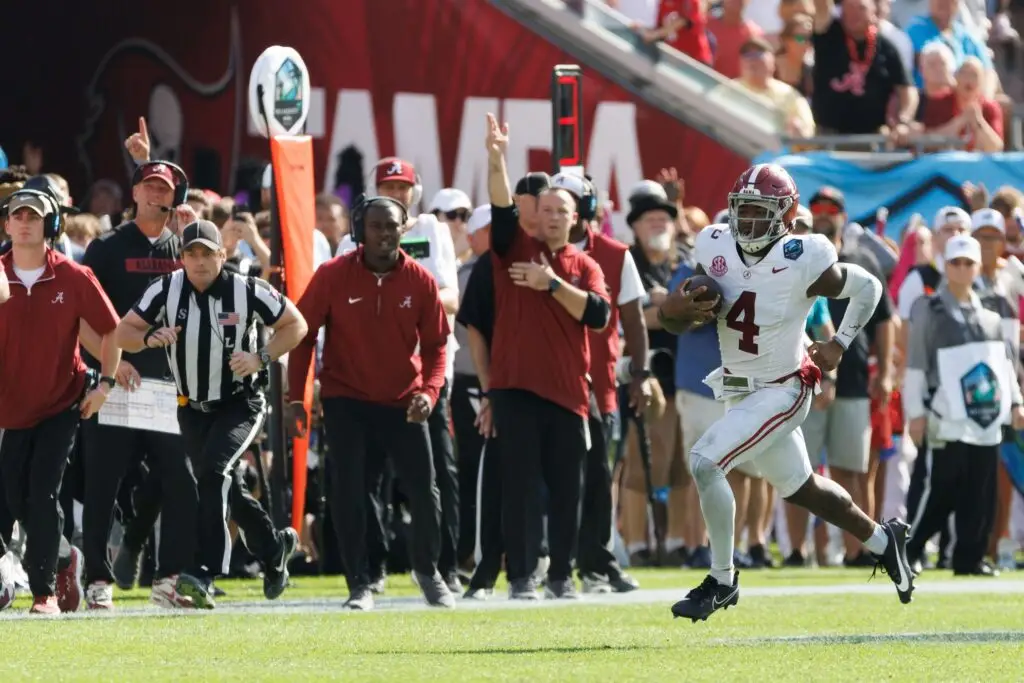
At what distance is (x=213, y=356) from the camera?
12711 millimetres

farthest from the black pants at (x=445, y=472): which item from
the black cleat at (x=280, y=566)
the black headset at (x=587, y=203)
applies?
the black headset at (x=587, y=203)

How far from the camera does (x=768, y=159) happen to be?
62.8 feet

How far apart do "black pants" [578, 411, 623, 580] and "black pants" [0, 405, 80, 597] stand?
10.1ft

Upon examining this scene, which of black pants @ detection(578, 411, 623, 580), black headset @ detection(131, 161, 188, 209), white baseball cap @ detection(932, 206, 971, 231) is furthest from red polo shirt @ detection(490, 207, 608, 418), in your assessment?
white baseball cap @ detection(932, 206, 971, 231)

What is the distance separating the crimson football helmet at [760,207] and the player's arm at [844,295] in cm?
30

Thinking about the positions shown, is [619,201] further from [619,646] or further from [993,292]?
[619,646]

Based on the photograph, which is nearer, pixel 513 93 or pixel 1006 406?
pixel 1006 406

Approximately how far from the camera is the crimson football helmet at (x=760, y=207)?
11.0 m

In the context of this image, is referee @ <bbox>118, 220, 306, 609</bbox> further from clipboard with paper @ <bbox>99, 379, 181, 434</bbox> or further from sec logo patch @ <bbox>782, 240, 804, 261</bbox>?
sec logo patch @ <bbox>782, 240, 804, 261</bbox>

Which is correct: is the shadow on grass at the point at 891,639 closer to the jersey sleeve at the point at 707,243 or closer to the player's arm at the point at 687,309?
the player's arm at the point at 687,309

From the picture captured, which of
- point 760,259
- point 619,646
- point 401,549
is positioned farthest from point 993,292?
point 619,646

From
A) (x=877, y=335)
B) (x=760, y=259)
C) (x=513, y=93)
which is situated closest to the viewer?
(x=760, y=259)

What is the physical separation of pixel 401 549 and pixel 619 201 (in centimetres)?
485

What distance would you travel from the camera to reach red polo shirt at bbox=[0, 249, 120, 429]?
40.8 ft
